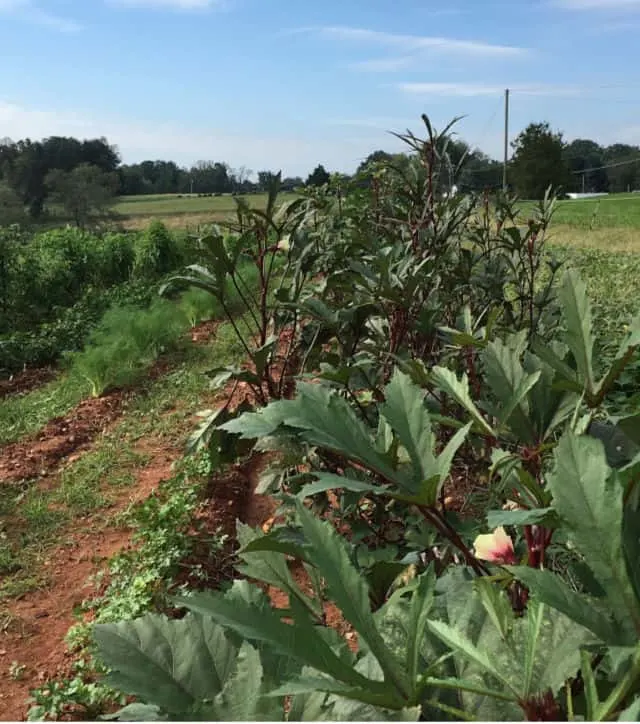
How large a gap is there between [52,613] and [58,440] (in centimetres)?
234

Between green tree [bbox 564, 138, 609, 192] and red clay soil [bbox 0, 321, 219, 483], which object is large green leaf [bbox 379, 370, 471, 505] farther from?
green tree [bbox 564, 138, 609, 192]

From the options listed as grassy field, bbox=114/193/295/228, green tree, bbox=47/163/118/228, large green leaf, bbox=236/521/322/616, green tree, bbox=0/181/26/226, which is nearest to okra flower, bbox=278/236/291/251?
large green leaf, bbox=236/521/322/616

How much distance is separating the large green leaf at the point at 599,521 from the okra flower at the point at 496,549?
0.35 meters

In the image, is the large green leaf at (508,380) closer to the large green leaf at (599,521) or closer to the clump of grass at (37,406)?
the large green leaf at (599,521)

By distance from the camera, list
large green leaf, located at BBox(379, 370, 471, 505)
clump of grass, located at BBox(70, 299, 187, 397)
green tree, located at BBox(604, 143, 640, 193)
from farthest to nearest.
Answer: green tree, located at BBox(604, 143, 640, 193) < clump of grass, located at BBox(70, 299, 187, 397) < large green leaf, located at BBox(379, 370, 471, 505)

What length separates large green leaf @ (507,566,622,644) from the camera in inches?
20.4

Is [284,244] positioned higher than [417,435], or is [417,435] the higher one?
[284,244]

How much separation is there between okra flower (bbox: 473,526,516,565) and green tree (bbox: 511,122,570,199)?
1293 inches

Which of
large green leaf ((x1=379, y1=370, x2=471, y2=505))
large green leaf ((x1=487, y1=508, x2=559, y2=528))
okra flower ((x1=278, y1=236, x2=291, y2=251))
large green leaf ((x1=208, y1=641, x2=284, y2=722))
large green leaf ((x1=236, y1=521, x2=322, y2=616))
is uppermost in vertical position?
okra flower ((x1=278, y1=236, x2=291, y2=251))

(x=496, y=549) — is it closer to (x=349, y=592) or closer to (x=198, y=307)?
(x=349, y=592)

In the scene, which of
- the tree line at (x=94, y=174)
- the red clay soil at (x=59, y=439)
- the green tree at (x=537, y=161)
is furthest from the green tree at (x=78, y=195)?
the red clay soil at (x=59, y=439)

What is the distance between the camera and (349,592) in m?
0.52

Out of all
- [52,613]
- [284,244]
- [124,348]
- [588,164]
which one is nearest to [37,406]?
[124,348]

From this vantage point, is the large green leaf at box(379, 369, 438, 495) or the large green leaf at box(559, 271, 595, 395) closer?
the large green leaf at box(379, 369, 438, 495)
